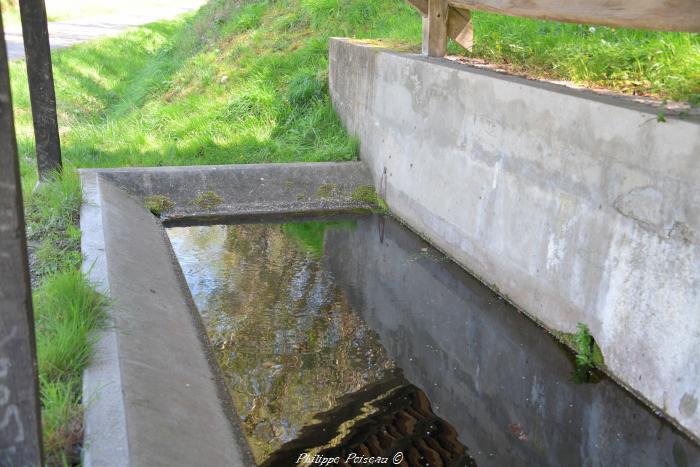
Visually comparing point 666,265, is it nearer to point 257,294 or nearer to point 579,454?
point 579,454

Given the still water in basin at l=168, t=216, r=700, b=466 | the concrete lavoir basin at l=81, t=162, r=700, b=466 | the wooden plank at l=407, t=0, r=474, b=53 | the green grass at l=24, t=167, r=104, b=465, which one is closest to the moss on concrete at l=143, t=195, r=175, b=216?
the concrete lavoir basin at l=81, t=162, r=700, b=466

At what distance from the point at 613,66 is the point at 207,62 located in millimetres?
8651

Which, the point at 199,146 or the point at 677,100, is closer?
the point at 677,100

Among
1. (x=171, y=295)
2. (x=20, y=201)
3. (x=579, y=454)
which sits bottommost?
(x=579, y=454)

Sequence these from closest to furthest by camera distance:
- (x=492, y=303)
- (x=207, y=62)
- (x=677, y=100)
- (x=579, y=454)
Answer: (x=579, y=454)
(x=677, y=100)
(x=492, y=303)
(x=207, y=62)

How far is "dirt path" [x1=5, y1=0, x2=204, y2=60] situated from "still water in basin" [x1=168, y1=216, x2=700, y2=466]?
11976 mm

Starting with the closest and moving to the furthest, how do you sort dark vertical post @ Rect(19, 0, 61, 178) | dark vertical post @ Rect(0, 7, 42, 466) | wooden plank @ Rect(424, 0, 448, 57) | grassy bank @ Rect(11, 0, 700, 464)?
dark vertical post @ Rect(0, 7, 42, 466), grassy bank @ Rect(11, 0, 700, 464), dark vertical post @ Rect(19, 0, 61, 178), wooden plank @ Rect(424, 0, 448, 57)

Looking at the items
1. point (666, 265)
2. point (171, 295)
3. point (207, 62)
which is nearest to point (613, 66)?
point (666, 265)

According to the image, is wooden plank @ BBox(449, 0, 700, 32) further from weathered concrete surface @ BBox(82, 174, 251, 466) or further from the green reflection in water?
weathered concrete surface @ BBox(82, 174, 251, 466)

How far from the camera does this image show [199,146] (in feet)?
29.8

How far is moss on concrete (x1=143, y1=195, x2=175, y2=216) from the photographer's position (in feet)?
25.4

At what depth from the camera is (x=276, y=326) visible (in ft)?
18.1

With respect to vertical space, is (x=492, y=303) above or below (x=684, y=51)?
below

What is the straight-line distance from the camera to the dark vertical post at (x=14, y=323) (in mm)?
2117
